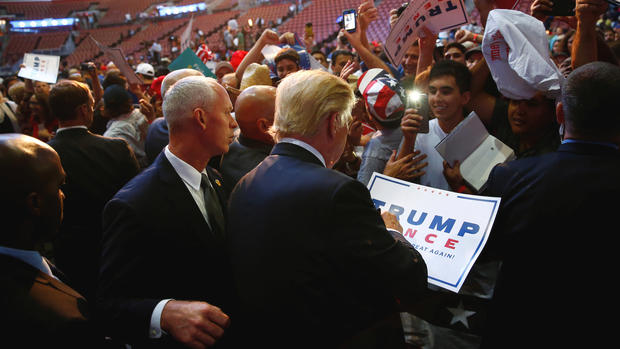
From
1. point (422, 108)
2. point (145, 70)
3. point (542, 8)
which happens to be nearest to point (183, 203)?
point (422, 108)

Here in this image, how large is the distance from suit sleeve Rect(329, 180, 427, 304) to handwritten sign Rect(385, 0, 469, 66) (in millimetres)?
1555

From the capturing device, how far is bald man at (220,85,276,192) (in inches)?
76.0

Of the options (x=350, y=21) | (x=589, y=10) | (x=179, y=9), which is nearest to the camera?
(x=589, y=10)

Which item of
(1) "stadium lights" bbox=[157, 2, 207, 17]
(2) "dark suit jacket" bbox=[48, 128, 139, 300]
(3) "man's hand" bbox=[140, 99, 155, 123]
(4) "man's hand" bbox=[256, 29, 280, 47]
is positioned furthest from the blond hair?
(1) "stadium lights" bbox=[157, 2, 207, 17]

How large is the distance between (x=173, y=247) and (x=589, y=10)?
1934 millimetres

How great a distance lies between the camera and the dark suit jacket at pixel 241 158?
1.95 m

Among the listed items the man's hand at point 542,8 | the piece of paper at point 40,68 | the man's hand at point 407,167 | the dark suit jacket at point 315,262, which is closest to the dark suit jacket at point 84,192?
the dark suit jacket at point 315,262

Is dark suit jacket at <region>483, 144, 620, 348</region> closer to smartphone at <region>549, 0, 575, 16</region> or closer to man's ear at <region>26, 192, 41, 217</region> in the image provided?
smartphone at <region>549, 0, 575, 16</region>

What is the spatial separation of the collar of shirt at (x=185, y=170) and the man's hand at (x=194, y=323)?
0.45 meters

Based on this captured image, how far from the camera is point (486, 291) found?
6.32 ft

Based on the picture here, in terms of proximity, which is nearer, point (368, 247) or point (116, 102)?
point (368, 247)

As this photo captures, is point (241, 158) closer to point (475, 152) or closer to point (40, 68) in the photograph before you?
point (475, 152)

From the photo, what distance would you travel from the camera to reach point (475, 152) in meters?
1.78

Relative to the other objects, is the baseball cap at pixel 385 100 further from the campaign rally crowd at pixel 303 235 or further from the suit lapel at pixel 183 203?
Result: the suit lapel at pixel 183 203
